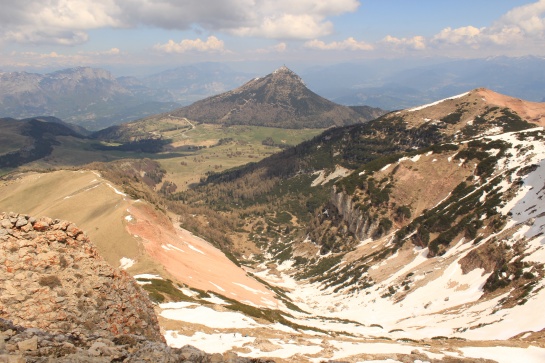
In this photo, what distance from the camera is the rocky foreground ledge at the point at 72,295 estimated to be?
15.3 metres

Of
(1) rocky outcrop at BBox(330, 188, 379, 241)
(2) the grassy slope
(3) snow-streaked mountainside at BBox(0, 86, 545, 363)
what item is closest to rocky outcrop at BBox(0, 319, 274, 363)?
(3) snow-streaked mountainside at BBox(0, 86, 545, 363)

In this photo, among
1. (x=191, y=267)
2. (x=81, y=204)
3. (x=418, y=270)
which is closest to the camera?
(x=191, y=267)

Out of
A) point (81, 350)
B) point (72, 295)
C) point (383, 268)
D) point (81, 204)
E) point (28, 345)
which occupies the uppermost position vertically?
point (28, 345)

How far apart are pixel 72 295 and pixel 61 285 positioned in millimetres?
822

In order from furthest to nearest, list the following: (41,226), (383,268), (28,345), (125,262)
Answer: (383,268)
(125,262)
(41,226)
(28,345)

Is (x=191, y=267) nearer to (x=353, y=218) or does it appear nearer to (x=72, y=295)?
(x=72, y=295)

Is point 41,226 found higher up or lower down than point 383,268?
higher up

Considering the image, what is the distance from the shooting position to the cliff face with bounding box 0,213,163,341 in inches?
731

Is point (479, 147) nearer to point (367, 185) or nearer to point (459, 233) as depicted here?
point (367, 185)

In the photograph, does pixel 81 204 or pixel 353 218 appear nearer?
pixel 81 204

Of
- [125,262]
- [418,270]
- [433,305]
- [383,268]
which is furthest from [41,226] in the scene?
[383,268]

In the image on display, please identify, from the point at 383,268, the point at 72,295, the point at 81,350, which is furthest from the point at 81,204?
the point at 81,350

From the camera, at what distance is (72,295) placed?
65.5 ft

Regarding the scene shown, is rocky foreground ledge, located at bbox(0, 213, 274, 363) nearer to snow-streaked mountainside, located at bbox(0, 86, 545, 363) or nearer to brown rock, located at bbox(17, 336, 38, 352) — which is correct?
brown rock, located at bbox(17, 336, 38, 352)
